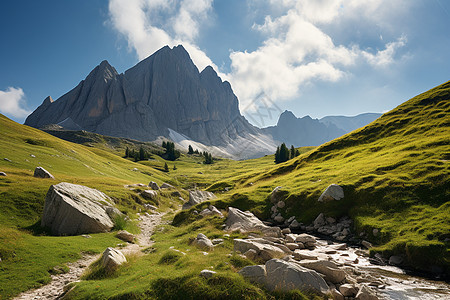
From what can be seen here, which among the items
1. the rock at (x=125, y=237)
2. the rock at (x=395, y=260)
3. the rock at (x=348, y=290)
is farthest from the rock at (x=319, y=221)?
the rock at (x=125, y=237)

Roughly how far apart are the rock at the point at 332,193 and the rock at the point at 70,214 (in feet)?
90.4

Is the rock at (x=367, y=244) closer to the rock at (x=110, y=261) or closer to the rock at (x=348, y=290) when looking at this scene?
the rock at (x=348, y=290)

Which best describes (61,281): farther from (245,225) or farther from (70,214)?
(245,225)

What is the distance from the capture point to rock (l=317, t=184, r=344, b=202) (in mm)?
28734

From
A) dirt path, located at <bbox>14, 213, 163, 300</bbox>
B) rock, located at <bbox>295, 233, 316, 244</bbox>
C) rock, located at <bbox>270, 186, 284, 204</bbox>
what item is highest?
rock, located at <bbox>270, 186, 284, 204</bbox>

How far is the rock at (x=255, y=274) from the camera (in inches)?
419

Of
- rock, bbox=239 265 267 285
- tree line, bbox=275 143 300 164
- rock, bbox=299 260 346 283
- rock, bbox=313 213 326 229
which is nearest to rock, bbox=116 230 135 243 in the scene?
rock, bbox=239 265 267 285

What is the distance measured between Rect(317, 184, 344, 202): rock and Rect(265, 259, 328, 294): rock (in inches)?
798

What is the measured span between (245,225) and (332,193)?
44.9 feet

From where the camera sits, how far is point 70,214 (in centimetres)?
2261

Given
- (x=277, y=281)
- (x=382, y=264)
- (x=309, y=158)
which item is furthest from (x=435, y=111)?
(x=277, y=281)

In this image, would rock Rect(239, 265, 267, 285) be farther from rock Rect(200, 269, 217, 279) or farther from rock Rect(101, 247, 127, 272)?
rock Rect(101, 247, 127, 272)

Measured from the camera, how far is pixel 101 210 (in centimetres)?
2669

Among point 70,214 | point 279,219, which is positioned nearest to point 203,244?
point 70,214
